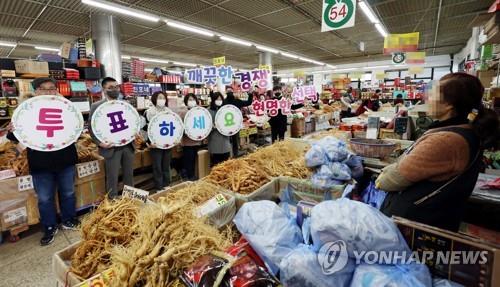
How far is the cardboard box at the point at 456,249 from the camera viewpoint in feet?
2.75

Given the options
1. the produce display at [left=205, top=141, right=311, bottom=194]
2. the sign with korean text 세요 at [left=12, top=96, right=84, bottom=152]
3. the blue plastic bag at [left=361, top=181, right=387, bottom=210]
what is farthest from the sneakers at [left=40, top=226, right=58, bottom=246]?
the blue plastic bag at [left=361, top=181, right=387, bottom=210]

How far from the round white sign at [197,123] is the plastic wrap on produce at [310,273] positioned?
287cm

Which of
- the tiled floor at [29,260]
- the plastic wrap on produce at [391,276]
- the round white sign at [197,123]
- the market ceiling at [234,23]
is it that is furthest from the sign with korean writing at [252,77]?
the plastic wrap on produce at [391,276]

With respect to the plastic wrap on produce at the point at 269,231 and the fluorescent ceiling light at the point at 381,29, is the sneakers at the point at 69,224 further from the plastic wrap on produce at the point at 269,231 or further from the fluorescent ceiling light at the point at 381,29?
the fluorescent ceiling light at the point at 381,29

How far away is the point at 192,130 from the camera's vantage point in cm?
361

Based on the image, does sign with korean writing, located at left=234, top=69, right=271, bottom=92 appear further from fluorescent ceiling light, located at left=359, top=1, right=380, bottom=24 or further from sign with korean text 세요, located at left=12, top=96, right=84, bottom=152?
sign with korean text 세요, located at left=12, top=96, right=84, bottom=152

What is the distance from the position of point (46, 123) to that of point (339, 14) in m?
4.27

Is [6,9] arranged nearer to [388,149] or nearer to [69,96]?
[69,96]

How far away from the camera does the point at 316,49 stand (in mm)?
12539

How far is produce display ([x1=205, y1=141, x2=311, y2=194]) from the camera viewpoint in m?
2.28

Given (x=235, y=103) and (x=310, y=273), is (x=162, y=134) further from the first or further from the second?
(x=310, y=273)

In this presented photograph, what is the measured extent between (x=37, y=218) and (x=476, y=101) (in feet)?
12.9

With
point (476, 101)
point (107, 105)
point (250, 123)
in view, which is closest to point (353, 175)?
point (476, 101)

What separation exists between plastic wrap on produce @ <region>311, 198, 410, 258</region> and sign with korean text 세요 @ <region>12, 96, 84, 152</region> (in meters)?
2.47
